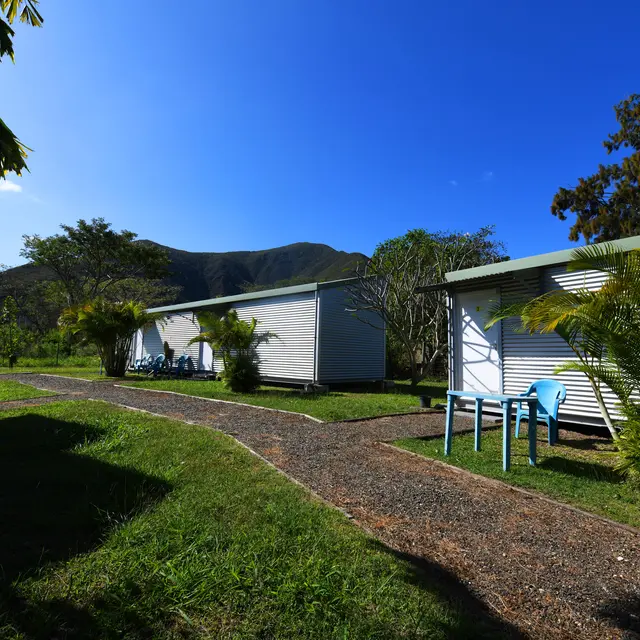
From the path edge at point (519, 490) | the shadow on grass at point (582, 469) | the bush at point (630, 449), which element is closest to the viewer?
the path edge at point (519, 490)

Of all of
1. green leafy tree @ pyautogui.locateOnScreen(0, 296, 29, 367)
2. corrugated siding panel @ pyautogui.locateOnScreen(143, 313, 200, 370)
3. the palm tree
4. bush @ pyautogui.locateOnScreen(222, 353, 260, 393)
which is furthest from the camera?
green leafy tree @ pyautogui.locateOnScreen(0, 296, 29, 367)

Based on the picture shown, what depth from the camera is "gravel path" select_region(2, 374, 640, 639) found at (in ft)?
7.44

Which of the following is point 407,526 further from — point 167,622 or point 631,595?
point 167,622

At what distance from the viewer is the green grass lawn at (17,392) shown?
31.5 ft

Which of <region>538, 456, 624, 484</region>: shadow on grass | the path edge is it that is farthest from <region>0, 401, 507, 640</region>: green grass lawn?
<region>538, 456, 624, 484</region>: shadow on grass

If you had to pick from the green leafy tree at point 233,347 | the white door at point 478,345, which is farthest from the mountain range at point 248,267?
the white door at point 478,345

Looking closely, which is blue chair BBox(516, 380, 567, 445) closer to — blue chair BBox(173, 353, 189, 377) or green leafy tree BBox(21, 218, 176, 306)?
blue chair BBox(173, 353, 189, 377)

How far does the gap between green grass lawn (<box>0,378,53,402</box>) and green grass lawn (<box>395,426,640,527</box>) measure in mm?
8774

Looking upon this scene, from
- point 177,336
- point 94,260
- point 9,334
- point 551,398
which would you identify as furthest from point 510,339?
point 94,260

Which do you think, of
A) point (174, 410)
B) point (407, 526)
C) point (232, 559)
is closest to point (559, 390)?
point (407, 526)

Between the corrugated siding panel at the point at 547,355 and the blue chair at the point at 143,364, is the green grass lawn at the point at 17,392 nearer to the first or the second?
the blue chair at the point at 143,364

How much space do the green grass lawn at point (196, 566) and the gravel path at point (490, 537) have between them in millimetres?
251

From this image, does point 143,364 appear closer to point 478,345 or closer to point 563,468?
point 478,345

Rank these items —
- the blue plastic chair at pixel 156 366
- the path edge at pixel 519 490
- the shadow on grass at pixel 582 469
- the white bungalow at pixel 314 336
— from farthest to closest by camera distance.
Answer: the blue plastic chair at pixel 156 366
the white bungalow at pixel 314 336
the shadow on grass at pixel 582 469
the path edge at pixel 519 490
